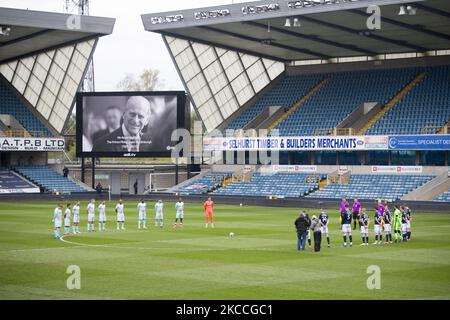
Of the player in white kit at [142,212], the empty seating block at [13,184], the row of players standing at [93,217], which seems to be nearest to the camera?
the row of players standing at [93,217]

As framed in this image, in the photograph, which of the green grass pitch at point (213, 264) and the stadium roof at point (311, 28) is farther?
the stadium roof at point (311, 28)

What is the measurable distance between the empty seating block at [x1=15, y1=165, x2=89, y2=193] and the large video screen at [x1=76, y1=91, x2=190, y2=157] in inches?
204

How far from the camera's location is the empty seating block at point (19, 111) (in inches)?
3364

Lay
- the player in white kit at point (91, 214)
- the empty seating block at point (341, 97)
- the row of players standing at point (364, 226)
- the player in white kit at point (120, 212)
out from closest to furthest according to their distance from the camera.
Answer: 1. the row of players standing at point (364, 226)
2. the player in white kit at point (91, 214)
3. the player in white kit at point (120, 212)
4. the empty seating block at point (341, 97)

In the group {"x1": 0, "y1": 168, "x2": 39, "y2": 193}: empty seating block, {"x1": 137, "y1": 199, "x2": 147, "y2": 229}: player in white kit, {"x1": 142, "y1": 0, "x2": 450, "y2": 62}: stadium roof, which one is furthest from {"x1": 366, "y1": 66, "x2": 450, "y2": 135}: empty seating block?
{"x1": 137, "y1": 199, "x2": 147, "y2": 229}: player in white kit

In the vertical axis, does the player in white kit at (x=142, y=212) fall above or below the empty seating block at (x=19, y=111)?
below

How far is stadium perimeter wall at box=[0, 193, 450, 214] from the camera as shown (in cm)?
6084

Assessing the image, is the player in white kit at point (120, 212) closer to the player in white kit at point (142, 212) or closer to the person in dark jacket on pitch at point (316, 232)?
the player in white kit at point (142, 212)

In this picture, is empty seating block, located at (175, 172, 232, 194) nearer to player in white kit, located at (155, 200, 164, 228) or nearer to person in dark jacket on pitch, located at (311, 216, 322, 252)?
player in white kit, located at (155, 200, 164, 228)

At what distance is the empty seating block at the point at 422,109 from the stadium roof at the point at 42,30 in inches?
1022

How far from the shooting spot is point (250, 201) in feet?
237

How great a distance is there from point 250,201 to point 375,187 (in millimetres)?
10230

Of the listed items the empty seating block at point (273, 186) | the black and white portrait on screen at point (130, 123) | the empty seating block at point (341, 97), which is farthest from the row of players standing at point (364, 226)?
the black and white portrait on screen at point (130, 123)
